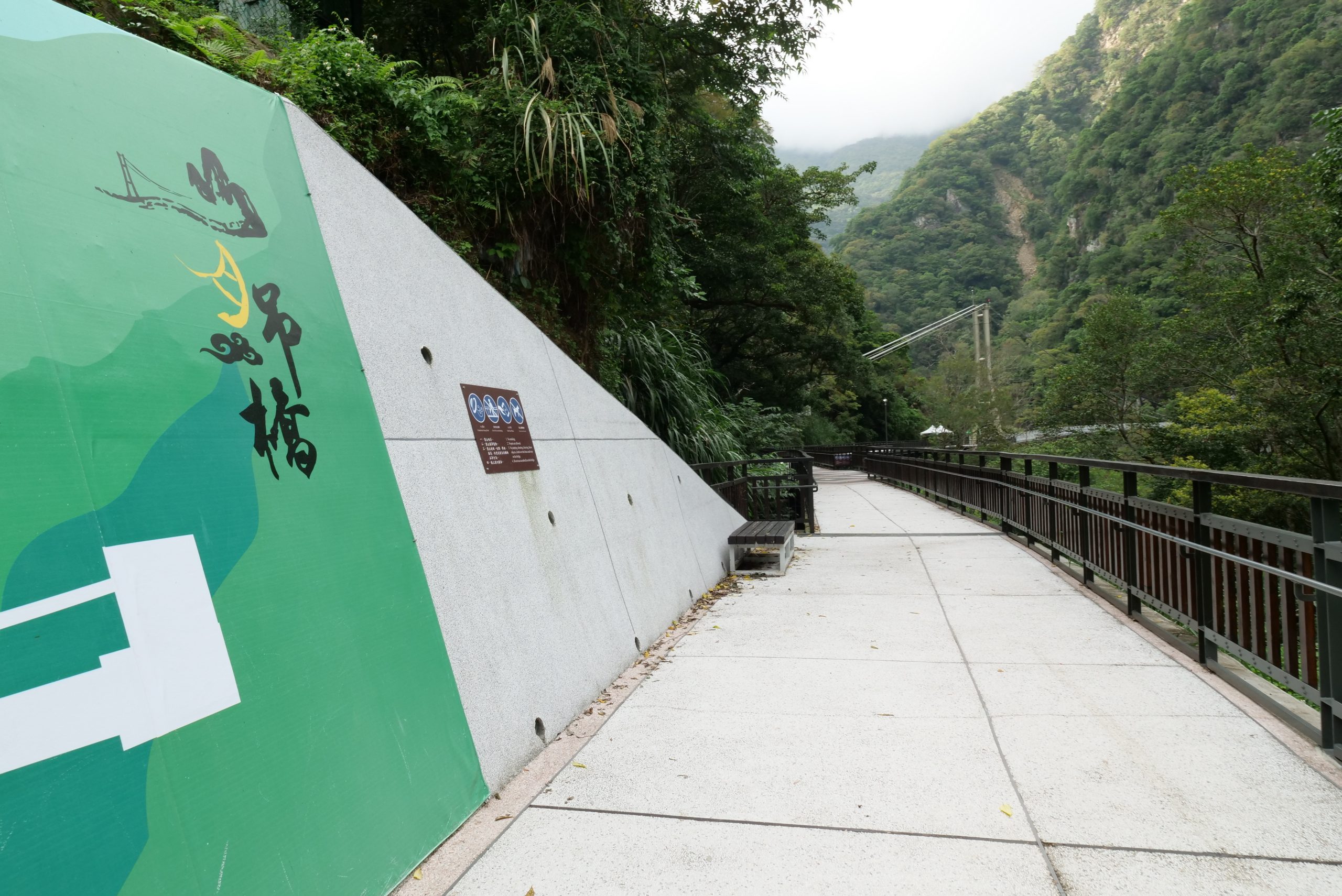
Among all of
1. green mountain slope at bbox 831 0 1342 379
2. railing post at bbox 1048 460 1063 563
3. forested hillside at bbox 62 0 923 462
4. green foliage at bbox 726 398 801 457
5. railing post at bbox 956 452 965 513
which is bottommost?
railing post at bbox 956 452 965 513

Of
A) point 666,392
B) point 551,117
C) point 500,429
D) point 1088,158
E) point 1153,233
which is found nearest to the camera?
point 500,429

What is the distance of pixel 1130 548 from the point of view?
550 cm

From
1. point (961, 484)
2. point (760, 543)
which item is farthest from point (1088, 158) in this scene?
point (760, 543)

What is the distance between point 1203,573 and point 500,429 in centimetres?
394

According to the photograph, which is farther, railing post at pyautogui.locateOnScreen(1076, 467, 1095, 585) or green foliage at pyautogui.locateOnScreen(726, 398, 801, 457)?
green foliage at pyautogui.locateOnScreen(726, 398, 801, 457)

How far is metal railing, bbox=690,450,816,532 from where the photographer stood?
10.0 metres

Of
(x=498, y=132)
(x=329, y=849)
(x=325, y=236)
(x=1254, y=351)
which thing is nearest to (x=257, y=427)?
Result: (x=325, y=236)

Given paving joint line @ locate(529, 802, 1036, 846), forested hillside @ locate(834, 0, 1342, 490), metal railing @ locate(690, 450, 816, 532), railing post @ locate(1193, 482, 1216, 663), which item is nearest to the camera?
paving joint line @ locate(529, 802, 1036, 846)

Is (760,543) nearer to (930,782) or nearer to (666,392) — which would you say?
(666,392)

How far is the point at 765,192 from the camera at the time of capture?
23.7 m

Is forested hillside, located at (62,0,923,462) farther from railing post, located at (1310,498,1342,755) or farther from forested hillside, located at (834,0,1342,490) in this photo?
forested hillside, located at (834,0,1342,490)

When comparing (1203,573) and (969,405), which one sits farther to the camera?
(969,405)

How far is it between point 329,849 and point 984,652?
3.95 meters

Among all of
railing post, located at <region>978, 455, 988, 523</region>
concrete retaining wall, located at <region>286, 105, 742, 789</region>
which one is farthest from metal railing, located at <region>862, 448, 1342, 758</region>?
railing post, located at <region>978, 455, 988, 523</region>
